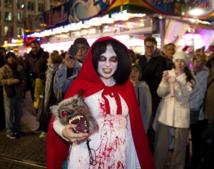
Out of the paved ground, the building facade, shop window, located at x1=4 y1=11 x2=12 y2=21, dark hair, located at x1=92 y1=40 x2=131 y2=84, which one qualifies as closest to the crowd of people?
dark hair, located at x1=92 y1=40 x2=131 y2=84

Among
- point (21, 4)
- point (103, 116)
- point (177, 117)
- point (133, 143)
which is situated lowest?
point (177, 117)

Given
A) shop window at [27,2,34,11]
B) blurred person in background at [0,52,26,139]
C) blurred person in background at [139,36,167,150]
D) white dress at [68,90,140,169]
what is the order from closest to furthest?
white dress at [68,90,140,169]
blurred person in background at [139,36,167,150]
blurred person in background at [0,52,26,139]
shop window at [27,2,34,11]

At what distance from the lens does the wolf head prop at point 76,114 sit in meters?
2.65

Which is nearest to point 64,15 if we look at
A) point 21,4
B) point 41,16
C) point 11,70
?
point 41,16

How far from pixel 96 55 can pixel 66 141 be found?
67 cm

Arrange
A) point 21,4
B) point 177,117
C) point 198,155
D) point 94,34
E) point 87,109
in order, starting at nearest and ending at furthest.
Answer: point 87,109
point 177,117
point 198,155
point 94,34
point 21,4

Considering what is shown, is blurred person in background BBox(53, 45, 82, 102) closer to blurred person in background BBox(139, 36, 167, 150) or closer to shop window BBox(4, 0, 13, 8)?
blurred person in background BBox(139, 36, 167, 150)

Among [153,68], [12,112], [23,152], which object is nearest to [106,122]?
[153,68]

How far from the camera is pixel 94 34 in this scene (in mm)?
14789

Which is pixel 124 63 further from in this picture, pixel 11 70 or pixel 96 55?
pixel 11 70

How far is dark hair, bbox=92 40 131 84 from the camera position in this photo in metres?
2.95

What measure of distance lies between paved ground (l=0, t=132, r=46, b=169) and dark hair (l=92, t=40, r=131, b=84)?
13.1ft

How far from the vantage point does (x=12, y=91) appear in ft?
29.7

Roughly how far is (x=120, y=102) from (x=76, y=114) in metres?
0.45
